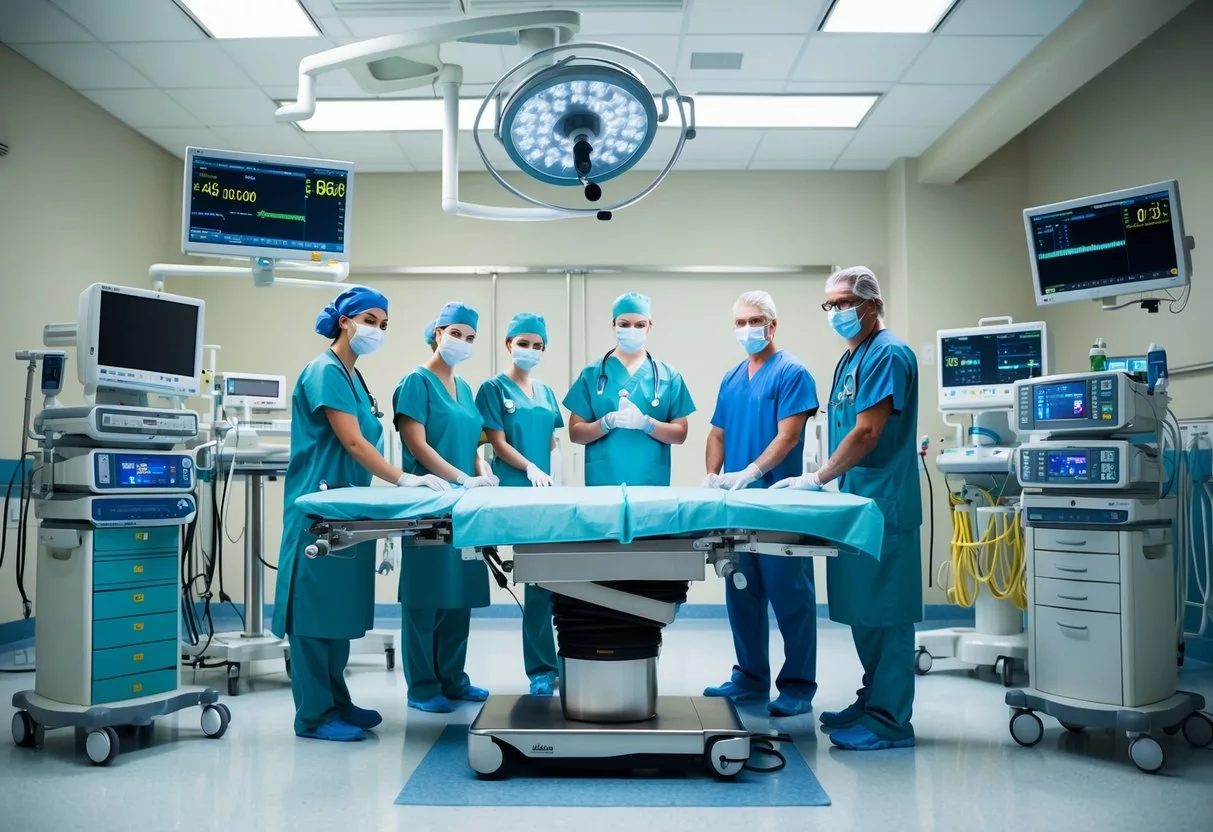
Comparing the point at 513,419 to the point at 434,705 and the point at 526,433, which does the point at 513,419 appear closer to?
the point at 526,433

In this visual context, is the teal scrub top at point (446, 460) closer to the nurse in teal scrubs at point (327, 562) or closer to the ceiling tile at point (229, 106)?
the nurse in teal scrubs at point (327, 562)

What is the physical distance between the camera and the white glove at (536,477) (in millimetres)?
3289

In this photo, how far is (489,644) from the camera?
15.3 feet

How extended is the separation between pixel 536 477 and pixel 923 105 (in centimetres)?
290

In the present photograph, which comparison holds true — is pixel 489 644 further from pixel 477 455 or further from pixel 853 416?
pixel 853 416

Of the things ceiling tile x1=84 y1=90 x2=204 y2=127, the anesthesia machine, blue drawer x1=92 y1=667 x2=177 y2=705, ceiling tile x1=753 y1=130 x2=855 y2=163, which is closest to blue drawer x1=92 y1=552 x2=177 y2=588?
the anesthesia machine

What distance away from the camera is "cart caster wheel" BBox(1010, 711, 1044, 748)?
279 cm

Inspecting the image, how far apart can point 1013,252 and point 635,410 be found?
317cm

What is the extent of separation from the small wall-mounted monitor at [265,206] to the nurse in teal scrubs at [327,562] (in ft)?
1.75

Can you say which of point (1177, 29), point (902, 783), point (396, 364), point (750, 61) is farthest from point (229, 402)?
point (1177, 29)

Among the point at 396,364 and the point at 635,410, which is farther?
the point at 396,364

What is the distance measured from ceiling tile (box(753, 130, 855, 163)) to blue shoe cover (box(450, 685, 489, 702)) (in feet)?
10.7

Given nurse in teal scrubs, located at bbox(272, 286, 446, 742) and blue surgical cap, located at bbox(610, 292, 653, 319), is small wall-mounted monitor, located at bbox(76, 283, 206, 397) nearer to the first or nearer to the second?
nurse in teal scrubs, located at bbox(272, 286, 446, 742)

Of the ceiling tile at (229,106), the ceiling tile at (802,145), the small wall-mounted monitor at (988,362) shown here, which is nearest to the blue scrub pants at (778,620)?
the small wall-mounted monitor at (988,362)
